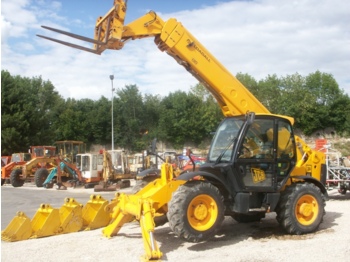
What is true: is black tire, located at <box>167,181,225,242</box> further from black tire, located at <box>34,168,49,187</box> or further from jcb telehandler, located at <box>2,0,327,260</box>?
black tire, located at <box>34,168,49,187</box>

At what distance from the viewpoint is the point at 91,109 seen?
228 ft

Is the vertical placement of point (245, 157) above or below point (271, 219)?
above

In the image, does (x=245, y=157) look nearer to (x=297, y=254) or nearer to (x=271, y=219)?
(x=297, y=254)

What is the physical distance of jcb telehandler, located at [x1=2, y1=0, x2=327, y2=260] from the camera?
7.70 metres

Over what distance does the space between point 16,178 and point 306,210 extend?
2212 cm

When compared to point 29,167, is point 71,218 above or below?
below

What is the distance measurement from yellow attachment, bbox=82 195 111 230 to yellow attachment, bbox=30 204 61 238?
27.7 inches

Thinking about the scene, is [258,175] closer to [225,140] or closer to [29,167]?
[225,140]

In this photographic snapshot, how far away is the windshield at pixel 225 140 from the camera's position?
862 cm

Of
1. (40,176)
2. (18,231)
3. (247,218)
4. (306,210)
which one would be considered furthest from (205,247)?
(40,176)

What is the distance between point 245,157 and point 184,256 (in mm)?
2335

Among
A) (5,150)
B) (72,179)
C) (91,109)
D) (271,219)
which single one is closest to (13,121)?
(5,150)

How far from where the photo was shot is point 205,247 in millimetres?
7812

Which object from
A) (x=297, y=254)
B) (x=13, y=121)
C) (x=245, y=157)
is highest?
(x=13, y=121)
